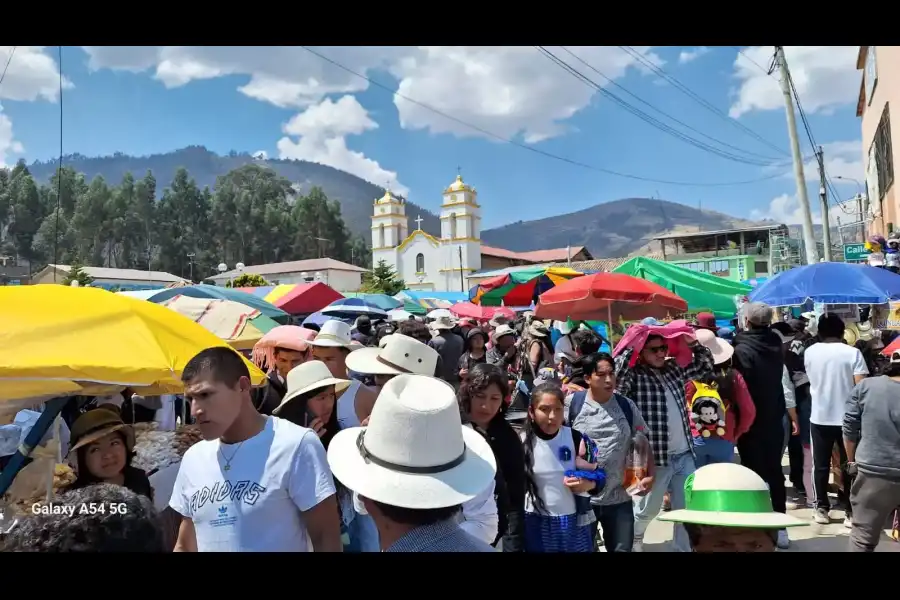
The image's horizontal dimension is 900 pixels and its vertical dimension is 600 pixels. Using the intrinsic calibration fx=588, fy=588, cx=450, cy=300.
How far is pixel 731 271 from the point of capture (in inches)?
A: 1726

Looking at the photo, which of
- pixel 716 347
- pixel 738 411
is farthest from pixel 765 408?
pixel 716 347

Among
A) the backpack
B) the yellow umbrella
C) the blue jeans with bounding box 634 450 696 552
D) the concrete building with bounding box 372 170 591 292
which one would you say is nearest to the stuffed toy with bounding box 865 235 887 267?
the blue jeans with bounding box 634 450 696 552

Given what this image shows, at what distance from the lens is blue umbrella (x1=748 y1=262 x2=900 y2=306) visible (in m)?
5.71

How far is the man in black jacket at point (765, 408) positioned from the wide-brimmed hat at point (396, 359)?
8.19ft

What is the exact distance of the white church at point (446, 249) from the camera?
2405 inches

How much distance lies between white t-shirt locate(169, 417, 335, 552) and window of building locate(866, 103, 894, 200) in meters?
18.4

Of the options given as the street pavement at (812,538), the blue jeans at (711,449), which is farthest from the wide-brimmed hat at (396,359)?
the street pavement at (812,538)

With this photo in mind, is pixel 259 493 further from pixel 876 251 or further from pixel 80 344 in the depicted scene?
pixel 876 251

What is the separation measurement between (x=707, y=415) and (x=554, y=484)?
63.0 inches

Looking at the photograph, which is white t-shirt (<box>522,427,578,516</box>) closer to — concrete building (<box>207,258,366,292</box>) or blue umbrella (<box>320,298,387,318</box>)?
blue umbrella (<box>320,298,387,318</box>)

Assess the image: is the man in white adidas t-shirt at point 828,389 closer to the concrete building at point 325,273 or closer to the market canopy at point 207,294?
the market canopy at point 207,294

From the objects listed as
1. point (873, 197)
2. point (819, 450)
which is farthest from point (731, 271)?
point (819, 450)
